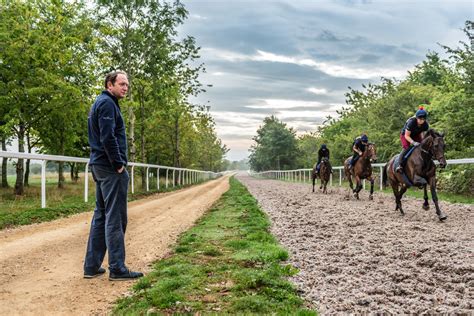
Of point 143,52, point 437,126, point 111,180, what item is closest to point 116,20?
point 143,52

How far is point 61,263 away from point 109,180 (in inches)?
62.3

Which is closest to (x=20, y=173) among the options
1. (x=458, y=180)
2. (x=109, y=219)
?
(x=109, y=219)

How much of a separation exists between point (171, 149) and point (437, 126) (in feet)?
96.5

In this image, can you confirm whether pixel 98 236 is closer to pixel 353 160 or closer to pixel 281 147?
pixel 353 160

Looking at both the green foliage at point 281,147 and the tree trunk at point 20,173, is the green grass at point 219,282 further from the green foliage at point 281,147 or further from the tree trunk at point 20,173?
the green foliage at point 281,147

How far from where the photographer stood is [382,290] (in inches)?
159

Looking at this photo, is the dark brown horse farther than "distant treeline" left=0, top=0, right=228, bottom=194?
No

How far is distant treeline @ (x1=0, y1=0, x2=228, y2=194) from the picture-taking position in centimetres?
1669

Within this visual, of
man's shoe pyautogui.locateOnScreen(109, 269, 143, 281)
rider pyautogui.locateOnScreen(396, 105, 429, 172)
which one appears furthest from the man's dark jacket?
rider pyautogui.locateOnScreen(396, 105, 429, 172)

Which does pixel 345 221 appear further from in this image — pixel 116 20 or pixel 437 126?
pixel 116 20

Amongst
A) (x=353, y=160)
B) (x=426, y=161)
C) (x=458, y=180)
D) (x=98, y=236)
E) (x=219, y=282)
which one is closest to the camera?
(x=219, y=282)

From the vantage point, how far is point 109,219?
15.5 ft

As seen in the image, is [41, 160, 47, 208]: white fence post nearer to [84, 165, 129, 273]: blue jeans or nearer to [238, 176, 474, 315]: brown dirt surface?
[238, 176, 474, 315]: brown dirt surface

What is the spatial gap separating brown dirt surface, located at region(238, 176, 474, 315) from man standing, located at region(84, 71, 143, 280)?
2099mm
